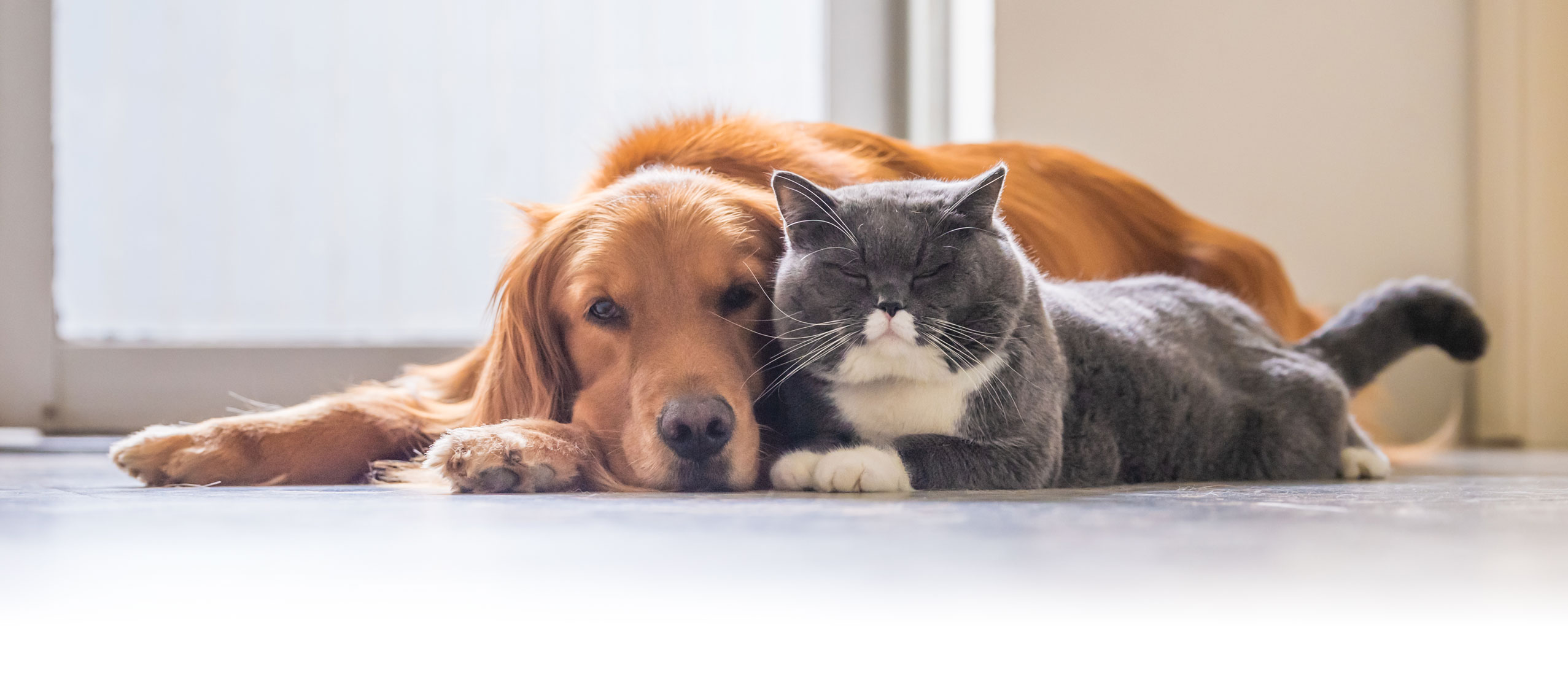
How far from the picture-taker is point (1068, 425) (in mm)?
1467

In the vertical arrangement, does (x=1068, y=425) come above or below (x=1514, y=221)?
below

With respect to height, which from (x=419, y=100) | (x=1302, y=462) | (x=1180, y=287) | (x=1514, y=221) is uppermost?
(x=419, y=100)

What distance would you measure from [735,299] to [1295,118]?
2.15m

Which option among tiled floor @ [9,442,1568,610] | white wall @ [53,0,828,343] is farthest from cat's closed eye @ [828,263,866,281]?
white wall @ [53,0,828,343]

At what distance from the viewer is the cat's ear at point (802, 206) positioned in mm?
1371

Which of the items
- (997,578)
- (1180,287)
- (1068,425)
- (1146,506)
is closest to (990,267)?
(1068,425)

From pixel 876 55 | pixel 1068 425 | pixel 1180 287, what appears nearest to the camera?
pixel 1068 425

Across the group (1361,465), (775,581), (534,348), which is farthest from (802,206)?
(1361,465)

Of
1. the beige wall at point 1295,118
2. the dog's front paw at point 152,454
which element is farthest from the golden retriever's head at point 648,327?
the beige wall at point 1295,118

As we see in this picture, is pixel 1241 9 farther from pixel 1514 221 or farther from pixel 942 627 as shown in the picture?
pixel 942 627

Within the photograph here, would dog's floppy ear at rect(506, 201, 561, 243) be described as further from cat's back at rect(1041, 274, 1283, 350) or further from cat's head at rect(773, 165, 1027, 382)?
cat's back at rect(1041, 274, 1283, 350)

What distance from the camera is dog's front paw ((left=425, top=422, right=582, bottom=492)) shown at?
1.33m

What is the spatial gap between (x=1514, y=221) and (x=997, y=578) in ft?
9.24

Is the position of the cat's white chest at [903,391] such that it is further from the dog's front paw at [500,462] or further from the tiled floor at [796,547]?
the dog's front paw at [500,462]
